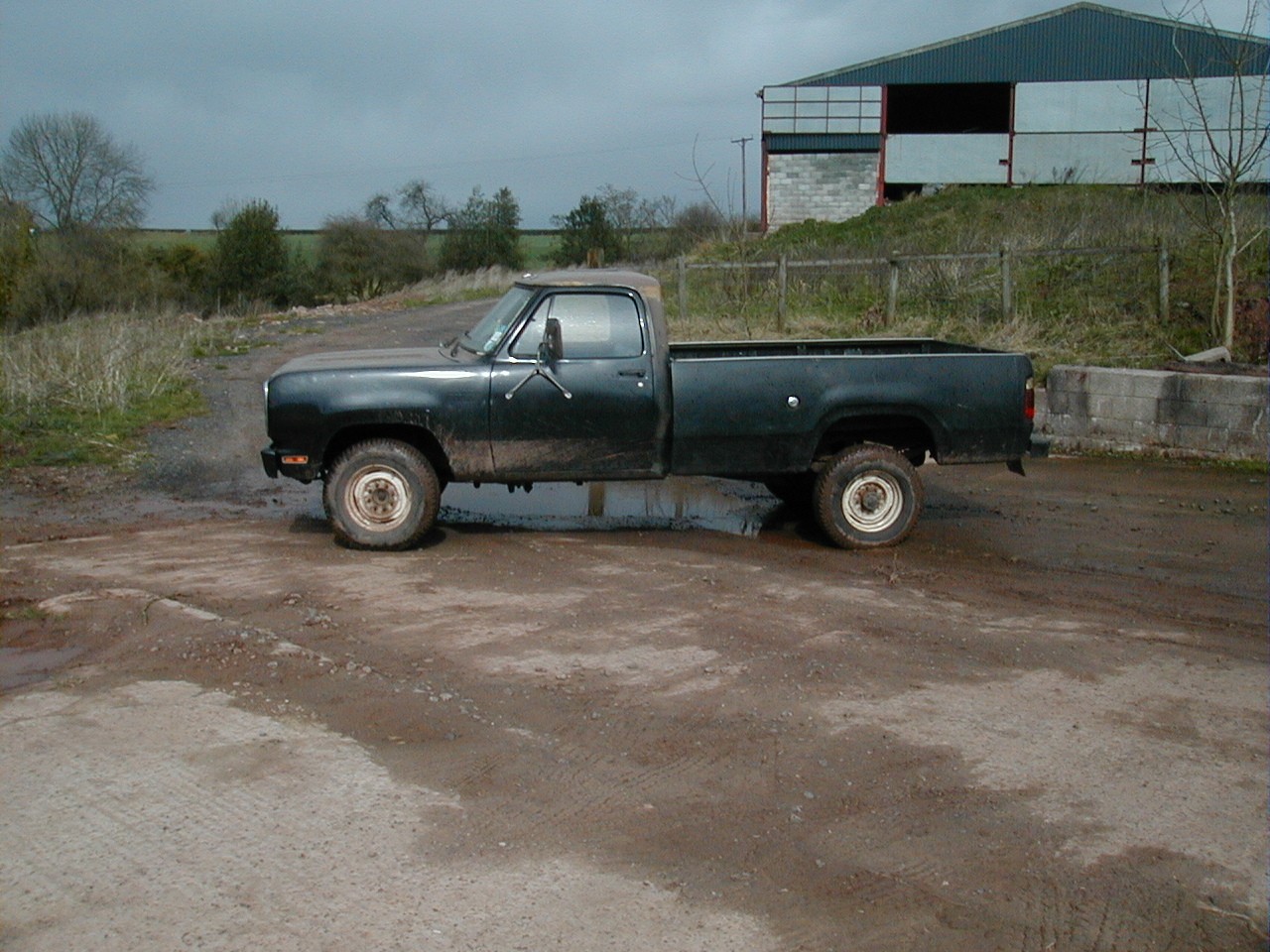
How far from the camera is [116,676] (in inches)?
244

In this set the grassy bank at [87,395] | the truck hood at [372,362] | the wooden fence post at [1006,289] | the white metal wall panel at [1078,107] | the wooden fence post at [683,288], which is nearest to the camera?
the truck hood at [372,362]

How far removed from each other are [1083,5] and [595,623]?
32969 millimetres

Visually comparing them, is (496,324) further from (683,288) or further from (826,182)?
(826,182)

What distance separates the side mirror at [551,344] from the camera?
8.88 meters

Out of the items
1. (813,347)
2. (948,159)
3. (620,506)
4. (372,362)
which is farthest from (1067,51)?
(372,362)

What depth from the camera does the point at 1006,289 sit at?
17141mm

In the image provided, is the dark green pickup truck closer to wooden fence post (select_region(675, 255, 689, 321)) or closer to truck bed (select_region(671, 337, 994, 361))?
truck bed (select_region(671, 337, 994, 361))

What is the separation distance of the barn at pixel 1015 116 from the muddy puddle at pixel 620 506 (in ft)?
82.9

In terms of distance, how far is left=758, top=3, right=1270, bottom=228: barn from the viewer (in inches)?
1330

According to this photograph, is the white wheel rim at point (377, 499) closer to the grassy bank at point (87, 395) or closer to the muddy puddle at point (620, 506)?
the muddy puddle at point (620, 506)

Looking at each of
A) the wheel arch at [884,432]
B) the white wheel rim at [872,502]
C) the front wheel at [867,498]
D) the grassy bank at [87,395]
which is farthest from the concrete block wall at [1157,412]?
the grassy bank at [87,395]

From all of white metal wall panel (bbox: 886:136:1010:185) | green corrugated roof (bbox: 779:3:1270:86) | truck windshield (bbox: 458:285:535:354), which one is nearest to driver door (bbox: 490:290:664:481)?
truck windshield (bbox: 458:285:535:354)

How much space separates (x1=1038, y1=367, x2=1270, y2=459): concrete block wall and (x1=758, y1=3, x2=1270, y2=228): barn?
70.9 feet

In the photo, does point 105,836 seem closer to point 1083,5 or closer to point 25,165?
point 1083,5
